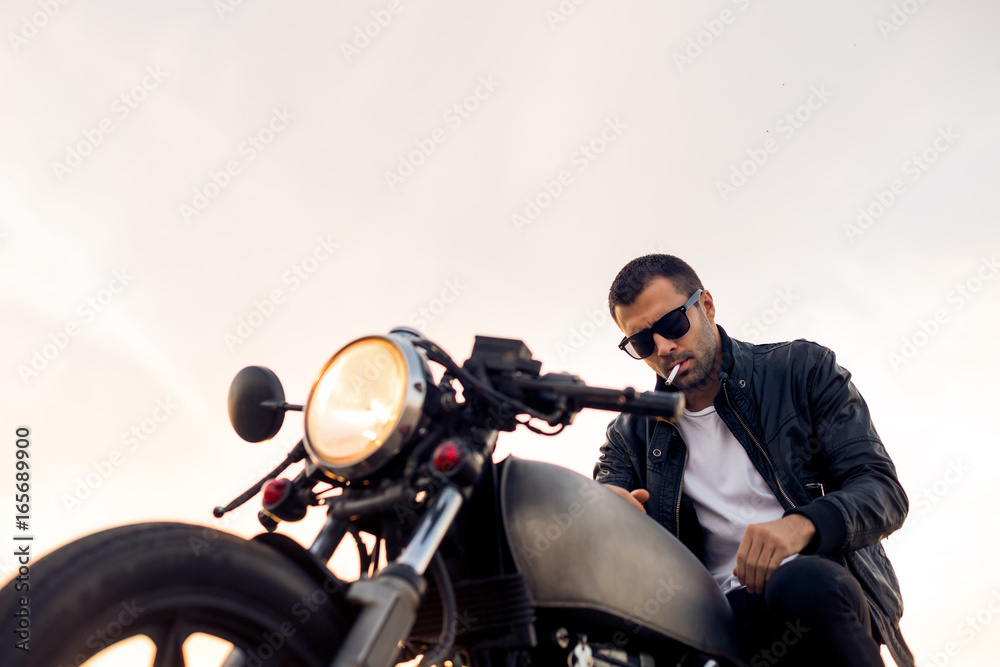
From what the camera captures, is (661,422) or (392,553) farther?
(661,422)

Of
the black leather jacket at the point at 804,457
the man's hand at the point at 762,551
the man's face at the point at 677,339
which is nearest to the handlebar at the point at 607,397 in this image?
the man's hand at the point at 762,551

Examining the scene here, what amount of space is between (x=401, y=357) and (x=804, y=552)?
1.26m

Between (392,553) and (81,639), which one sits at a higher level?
(392,553)

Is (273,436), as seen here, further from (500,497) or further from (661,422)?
(661,422)

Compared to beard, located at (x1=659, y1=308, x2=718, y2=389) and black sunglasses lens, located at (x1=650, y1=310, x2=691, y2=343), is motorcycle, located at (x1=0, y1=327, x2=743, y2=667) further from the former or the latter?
beard, located at (x1=659, y1=308, x2=718, y2=389)

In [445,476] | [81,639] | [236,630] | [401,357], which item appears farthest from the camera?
[401,357]

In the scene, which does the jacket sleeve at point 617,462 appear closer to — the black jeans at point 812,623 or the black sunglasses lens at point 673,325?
the black sunglasses lens at point 673,325

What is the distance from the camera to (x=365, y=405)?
4.66 ft

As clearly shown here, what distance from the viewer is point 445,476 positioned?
133cm

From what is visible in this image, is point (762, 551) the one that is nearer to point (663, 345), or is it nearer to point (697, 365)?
point (663, 345)

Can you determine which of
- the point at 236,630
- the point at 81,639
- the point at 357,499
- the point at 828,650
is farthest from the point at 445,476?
the point at 828,650

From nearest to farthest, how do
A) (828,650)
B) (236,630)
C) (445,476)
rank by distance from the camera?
1. (236,630)
2. (445,476)
3. (828,650)

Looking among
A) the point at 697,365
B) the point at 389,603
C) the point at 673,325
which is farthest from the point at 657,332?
the point at 389,603

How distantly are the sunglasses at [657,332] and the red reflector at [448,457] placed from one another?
1488 mm
